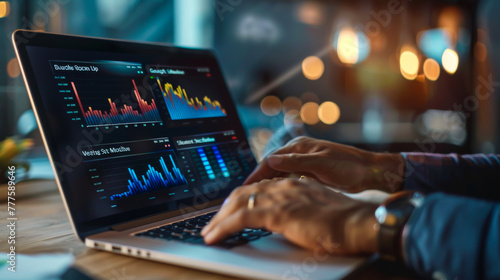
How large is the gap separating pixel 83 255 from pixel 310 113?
2834 mm

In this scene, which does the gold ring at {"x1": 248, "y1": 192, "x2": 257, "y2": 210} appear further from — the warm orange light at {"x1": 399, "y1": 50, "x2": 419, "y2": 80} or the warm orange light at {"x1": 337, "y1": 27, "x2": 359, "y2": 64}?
the warm orange light at {"x1": 399, "y1": 50, "x2": 419, "y2": 80}

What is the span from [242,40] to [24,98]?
1609mm

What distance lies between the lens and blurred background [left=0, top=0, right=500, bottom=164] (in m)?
2.97

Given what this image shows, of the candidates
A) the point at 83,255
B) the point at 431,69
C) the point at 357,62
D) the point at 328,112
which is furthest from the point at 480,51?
the point at 83,255

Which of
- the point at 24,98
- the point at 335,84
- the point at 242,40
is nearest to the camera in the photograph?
the point at 24,98

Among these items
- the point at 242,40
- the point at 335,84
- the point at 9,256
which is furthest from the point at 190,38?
the point at 9,256

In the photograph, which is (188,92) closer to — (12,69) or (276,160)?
(276,160)

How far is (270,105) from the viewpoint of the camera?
3074 millimetres

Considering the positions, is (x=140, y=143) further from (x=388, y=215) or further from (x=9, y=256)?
(x=388, y=215)

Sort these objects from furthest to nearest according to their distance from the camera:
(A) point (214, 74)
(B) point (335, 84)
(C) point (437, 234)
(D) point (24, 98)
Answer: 1. (B) point (335, 84)
2. (D) point (24, 98)
3. (A) point (214, 74)
4. (C) point (437, 234)

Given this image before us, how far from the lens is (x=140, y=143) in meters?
0.80

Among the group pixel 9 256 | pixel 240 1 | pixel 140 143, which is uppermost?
pixel 240 1

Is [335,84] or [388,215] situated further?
[335,84]

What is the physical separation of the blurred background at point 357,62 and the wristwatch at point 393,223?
7.35ft
